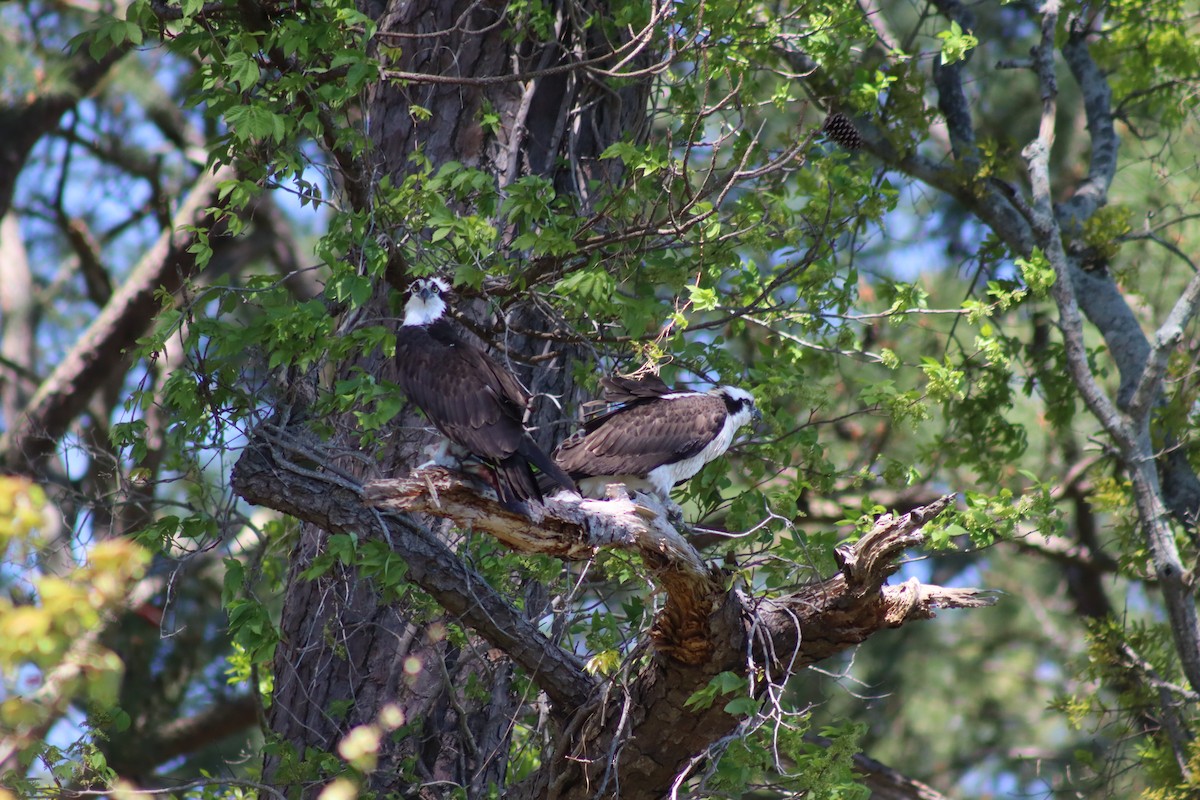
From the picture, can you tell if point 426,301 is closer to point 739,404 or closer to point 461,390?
point 461,390

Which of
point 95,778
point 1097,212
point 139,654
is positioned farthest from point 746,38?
point 139,654

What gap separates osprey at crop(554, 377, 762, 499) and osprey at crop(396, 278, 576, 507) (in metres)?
0.67

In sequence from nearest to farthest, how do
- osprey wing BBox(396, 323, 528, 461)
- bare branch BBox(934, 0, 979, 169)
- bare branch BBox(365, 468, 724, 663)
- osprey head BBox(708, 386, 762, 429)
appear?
bare branch BBox(365, 468, 724, 663) < osprey wing BBox(396, 323, 528, 461) < osprey head BBox(708, 386, 762, 429) < bare branch BBox(934, 0, 979, 169)

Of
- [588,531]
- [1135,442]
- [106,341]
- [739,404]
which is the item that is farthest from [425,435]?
[106,341]

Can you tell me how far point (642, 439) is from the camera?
209 inches

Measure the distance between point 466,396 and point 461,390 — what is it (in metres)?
0.04

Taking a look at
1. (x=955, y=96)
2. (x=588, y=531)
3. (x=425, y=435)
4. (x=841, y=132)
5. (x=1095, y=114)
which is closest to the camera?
(x=588, y=531)

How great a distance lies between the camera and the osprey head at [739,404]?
18.1 feet

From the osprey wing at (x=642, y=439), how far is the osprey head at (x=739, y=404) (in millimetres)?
113

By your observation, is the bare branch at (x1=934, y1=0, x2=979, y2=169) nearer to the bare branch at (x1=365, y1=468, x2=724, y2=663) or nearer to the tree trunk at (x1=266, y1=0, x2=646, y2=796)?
the tree trunk at (x1=266, y1=0, x2=646, y2=796)

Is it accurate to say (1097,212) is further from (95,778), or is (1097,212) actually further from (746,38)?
(95,778)

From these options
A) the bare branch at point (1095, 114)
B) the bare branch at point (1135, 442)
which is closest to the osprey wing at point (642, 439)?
the bare branch at point (1135, 442)

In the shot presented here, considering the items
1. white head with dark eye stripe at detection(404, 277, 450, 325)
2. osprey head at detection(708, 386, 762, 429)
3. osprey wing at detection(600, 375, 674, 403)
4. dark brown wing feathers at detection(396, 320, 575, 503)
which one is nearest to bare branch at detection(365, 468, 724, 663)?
dark brown wing feathers at detection(396, 320, 575, 503)

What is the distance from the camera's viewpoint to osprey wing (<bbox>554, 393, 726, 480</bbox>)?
5277mm
